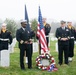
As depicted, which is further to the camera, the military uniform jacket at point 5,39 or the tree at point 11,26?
the tree at point 11,26

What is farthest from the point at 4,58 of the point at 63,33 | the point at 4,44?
the point at 63,33

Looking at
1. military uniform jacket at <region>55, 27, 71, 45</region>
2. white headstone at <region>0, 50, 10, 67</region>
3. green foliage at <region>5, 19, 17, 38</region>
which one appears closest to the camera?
white headstone at <region>0, 50, 10, 67</region>

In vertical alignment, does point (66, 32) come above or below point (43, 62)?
above

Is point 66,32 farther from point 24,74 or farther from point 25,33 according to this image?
point 24,74

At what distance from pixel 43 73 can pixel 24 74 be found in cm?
77

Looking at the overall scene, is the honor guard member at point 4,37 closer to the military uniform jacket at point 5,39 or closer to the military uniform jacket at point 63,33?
the military uniform jacket at point 5,39

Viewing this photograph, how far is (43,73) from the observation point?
11.9m

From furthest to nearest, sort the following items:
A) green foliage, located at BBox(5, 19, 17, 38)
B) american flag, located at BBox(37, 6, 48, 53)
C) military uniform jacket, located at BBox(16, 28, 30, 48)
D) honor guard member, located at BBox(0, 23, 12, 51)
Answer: green foliage, located at BBox(5, 19, 17, 38), honor guard member, located at BBox(0, 23, 12, 51), american flag, located at BBox(37, 6, 48, 53), military uniform jacket, located at BBox(16, 28, 30, 48)

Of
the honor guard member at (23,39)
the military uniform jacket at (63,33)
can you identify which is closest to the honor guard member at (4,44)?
the honor guard member at (23,39)

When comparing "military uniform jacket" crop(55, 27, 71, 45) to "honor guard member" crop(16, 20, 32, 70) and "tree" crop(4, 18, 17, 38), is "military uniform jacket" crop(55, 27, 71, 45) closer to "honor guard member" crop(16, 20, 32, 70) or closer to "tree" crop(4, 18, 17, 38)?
"honor guard member" crop(16, 20, 32, 70)

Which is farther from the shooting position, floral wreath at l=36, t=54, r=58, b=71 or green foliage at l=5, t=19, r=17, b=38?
green foliage at l=5, t=19, r=17, b=38

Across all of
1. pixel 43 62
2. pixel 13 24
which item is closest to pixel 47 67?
pixel 43 62

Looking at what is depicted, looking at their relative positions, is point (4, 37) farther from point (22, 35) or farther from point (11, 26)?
point (11, 26)

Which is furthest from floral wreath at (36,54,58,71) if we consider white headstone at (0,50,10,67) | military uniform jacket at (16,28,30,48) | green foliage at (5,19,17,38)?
green foliage at (5,19,17,38)
